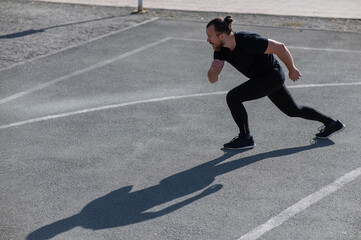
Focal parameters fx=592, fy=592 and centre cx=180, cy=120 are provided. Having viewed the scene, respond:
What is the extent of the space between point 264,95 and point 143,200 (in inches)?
86.8

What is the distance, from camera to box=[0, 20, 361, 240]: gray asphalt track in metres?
6.16

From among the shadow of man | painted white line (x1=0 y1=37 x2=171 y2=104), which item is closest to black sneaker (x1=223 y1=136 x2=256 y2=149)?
the shadow of man

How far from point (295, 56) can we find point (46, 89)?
5311 millimetres

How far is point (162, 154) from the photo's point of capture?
7.93 meters

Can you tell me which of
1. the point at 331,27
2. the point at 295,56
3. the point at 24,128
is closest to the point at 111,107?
the point at 24,128

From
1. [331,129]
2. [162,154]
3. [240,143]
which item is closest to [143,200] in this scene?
[162,154]

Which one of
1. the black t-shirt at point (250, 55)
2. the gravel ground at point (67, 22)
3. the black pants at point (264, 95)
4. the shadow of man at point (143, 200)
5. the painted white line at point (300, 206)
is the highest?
the black t-shirt at point (250, 55)

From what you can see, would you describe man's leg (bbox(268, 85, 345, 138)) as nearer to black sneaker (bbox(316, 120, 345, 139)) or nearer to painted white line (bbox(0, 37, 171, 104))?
black sneaker (bbox(316, 120, 345, 139))

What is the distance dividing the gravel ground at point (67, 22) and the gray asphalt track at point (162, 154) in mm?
1233

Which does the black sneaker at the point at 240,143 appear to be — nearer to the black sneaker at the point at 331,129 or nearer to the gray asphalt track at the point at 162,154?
the gray asphalt track at the point at 162,154

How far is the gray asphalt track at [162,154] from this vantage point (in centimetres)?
616

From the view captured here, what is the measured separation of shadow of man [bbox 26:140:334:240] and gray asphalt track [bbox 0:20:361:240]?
13 mm

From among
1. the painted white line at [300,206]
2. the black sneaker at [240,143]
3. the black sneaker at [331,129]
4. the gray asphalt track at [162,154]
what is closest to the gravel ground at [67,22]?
the gray asphalt track at [162,154]

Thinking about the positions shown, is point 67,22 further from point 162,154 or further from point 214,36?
point 214,36
